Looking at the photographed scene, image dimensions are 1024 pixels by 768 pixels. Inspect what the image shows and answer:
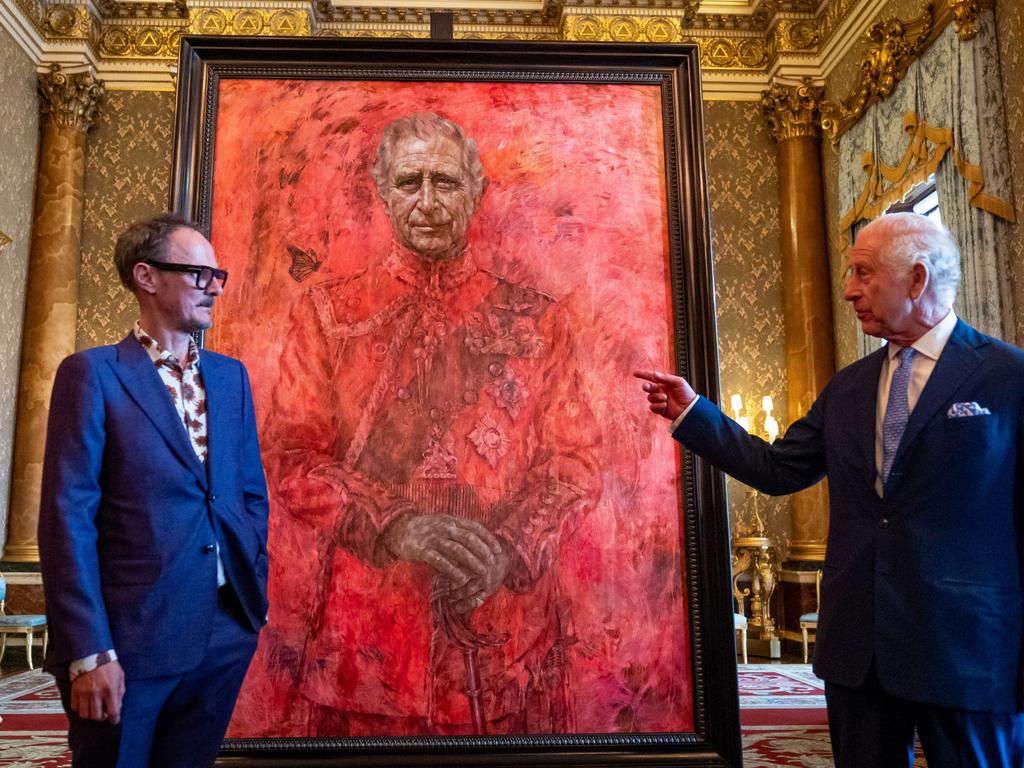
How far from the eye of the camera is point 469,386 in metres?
3.27

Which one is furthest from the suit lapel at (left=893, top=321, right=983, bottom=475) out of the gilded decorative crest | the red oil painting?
the gilded decorative crest

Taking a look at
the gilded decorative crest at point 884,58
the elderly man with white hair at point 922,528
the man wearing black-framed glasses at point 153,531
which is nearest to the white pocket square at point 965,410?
the elderly man with white hair at point 922,528

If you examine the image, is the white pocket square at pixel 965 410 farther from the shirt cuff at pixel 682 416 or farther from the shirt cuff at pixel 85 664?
the shirt cuff at pixel 85 664

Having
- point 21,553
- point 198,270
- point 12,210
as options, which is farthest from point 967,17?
point 21,553

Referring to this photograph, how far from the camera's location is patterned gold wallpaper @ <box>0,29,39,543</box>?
819cm

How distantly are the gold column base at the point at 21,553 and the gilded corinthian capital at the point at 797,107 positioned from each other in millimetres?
8572

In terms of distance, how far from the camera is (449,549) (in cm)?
317

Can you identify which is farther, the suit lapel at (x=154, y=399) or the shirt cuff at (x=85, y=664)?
the suit lapel at (x=154, y=399)

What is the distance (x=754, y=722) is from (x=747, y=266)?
5.46 m

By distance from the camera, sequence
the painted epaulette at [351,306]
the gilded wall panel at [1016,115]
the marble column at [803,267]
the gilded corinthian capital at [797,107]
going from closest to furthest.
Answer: the painted epaulette at [351,306]
the gilded wall panel at [1016,115]
the marble column at [803,267]
the gilded corinthian capital at [797,107]

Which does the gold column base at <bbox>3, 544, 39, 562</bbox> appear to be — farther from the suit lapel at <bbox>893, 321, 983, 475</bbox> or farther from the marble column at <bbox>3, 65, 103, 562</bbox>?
the suit lapel at <bbox>893, 321, 983, 475</bbox>

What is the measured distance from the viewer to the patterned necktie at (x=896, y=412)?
2125 mm

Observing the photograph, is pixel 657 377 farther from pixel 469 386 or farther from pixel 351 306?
pixel 351 306

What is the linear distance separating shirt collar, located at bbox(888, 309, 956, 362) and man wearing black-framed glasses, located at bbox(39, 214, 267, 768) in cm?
177
